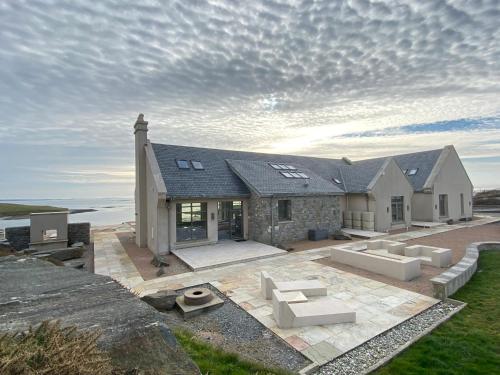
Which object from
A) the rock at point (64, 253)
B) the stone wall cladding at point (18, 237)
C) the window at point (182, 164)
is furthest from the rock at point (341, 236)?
the stone wall cladding at point (18, 237)

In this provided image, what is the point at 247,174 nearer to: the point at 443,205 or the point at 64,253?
the point at 64,253

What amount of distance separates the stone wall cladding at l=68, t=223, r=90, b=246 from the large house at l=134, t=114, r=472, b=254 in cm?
420

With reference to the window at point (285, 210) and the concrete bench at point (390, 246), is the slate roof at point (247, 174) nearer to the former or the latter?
the window at point (285, 210)

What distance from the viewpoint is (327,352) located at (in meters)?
5.27

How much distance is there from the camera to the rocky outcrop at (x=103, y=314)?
2.98 metres

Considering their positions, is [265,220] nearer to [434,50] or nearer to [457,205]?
[434,50]

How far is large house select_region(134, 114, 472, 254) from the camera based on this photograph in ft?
47.6

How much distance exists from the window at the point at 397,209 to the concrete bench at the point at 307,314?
16.9m

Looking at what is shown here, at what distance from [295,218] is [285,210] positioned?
2.74 feet

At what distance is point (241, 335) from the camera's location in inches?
237

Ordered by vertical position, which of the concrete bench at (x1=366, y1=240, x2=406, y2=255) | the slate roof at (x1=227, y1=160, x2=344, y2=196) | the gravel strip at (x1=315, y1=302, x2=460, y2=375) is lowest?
the gravel strip at (x1=315, y1=302, x2=460, y2=375)

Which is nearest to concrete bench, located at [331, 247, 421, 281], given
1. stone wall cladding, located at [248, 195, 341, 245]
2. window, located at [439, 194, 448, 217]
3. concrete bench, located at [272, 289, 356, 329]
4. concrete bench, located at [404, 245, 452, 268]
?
concrete bench, located at [404, 245, 452, 268]

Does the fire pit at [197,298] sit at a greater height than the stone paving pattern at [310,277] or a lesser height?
greater

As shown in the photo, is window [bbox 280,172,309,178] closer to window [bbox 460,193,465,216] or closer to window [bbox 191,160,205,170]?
window [bbox 191,160,205,170]
